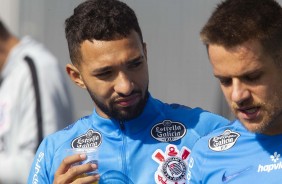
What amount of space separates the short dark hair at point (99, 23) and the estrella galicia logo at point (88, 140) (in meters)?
0.26

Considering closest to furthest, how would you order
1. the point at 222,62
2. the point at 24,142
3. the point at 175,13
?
the point at 222,62 < the point at 24,142 < the point at 175,13

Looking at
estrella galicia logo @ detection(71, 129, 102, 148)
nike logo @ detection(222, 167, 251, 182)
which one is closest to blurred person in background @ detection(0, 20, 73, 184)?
estrella galicia logo @ detection(71, 129, 102, 148)

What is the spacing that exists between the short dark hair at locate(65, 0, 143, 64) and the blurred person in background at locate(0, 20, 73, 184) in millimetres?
516

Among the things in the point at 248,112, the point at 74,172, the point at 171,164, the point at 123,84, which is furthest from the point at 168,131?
the point at 248,112

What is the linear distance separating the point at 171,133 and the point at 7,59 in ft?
3.39

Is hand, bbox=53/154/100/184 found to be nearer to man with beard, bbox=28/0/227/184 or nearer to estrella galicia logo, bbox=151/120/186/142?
man with beard, bbox=28/0/227/184

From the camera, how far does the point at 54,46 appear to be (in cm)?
411

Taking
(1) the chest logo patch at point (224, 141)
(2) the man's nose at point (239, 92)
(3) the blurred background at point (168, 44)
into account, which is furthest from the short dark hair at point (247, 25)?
(3) the blurred background at point (168, 44)

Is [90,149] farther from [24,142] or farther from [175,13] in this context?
[175,13]

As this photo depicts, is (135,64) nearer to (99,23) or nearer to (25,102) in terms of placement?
(99,23)

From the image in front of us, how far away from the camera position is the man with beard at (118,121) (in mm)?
2803

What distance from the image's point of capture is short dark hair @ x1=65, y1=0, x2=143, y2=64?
2.88 metres

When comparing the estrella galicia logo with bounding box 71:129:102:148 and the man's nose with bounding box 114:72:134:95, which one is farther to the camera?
the estrella galicia logo with bounding box 71:129:102:148

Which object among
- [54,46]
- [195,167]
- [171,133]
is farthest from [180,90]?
[195,167]
